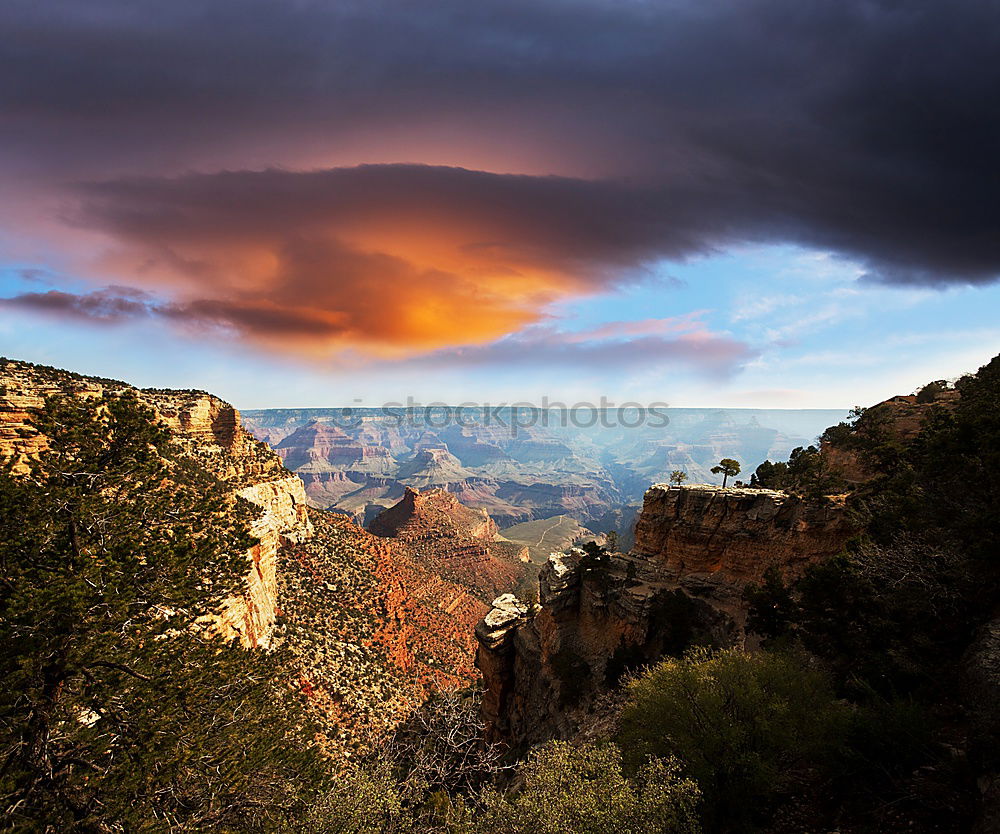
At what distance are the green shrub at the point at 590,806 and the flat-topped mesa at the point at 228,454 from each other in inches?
411

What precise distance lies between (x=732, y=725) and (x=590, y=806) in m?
6.81

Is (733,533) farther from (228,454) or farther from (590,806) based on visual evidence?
(228,454)

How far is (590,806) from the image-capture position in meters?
9.94

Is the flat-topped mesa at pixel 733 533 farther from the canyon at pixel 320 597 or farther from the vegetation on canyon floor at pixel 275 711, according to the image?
the canyon at pixel 320 597

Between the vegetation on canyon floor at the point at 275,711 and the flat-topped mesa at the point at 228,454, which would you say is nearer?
the vegetation on canyon floor at the point at 275,711

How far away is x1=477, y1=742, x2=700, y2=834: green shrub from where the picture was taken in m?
9.74

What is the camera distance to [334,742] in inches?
1167

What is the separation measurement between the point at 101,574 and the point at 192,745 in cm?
521

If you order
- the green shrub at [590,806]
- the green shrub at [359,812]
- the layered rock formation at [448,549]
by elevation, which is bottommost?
the layered rock formation at [448,549]

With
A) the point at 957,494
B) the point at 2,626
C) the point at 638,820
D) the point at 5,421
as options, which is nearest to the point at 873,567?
the point at 957,494

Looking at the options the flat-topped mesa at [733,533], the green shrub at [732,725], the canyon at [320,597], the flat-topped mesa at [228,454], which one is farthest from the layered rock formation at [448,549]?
the green shrub at [732,725]

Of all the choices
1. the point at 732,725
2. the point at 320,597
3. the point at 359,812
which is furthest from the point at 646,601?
the point at 320,597

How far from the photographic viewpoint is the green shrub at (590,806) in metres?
9.74

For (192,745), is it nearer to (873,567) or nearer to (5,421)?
(5,421)
